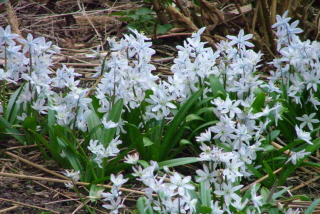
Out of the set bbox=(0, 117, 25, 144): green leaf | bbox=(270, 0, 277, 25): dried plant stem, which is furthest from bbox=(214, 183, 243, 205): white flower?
bbox=(270, 0, 277, 25): dried plant stem

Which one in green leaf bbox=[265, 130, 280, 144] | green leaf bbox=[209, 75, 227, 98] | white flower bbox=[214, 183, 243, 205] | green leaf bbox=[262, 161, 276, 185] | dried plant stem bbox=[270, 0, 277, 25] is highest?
dried plant stem bbox=[270, 0, 277, 25]

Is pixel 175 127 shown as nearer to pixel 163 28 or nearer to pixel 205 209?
pixel 205 209

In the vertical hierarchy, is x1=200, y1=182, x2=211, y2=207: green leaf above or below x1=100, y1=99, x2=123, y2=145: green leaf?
below

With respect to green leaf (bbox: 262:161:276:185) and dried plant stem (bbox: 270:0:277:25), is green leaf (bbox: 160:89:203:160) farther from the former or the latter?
dried plant stem (bbox: 270:0:277:25)

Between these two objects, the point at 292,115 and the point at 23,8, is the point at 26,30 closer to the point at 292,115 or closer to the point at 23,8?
the point at 23,8

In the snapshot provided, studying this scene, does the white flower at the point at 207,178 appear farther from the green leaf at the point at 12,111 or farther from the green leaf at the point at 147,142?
the green leaf at the point at 12,111

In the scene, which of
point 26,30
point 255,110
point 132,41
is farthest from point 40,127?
point 26,30

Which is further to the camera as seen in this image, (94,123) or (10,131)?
(10,131)

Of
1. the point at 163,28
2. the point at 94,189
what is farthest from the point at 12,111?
the point at 163,28

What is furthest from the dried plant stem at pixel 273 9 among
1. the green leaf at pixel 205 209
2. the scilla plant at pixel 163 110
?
the green leaf at pixel 205 209
